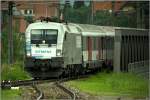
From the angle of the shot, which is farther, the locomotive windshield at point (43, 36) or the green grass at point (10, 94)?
the locomotive windshield at point (43, 36)

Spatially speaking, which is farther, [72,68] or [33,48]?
[72,68]

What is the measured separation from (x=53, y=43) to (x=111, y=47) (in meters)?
9.70

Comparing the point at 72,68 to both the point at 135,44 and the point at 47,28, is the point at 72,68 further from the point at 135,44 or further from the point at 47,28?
the point at 135,44

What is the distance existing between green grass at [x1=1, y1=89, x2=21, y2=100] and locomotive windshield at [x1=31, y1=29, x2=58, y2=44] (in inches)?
264

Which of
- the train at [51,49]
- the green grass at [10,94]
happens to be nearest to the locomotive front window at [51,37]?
the train at [51,49]

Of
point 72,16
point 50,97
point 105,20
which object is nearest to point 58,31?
point 50,97

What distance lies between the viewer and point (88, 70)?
3028cm

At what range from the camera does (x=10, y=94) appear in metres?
17.3

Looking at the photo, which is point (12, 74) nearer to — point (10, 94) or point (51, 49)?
point (51, 49)

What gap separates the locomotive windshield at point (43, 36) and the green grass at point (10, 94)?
264 inches

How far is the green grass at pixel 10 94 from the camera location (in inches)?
635

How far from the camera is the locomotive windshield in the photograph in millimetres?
24828

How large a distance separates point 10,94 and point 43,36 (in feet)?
25.9

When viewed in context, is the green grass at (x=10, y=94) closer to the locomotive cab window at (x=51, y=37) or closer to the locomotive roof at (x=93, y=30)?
the locomotive cab window at (x=51, y=37)
